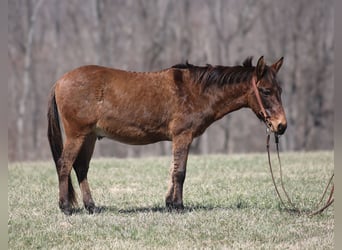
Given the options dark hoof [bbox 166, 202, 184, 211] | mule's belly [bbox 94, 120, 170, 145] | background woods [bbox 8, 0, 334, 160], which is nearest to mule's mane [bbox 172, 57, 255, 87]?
mule's belly [bbox 94, 120, 170, 145]

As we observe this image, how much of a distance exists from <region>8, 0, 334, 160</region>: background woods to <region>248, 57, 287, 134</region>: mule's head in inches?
892

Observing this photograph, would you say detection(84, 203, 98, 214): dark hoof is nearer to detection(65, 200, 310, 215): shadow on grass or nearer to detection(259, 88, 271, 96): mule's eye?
detection(65, 200, 310, 215): shadow on grass

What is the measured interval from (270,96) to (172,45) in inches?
946

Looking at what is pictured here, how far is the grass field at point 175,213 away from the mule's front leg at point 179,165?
0.86 feet

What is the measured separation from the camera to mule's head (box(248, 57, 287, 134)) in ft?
26.7

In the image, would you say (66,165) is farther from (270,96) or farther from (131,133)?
(270,96)

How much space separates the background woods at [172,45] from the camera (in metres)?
31.2

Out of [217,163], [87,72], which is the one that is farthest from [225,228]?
[217,163]

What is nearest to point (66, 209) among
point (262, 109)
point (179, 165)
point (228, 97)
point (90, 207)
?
point (90, 207)

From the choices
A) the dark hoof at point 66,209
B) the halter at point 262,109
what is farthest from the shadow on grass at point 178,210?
the halter at point 262,109

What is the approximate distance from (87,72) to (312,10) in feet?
82.7

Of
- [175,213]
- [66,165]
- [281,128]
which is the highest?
[281,128]

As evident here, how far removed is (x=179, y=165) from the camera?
8344 mm

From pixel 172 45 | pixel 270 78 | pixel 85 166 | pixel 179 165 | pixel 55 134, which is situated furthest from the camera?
pixel 172 45
